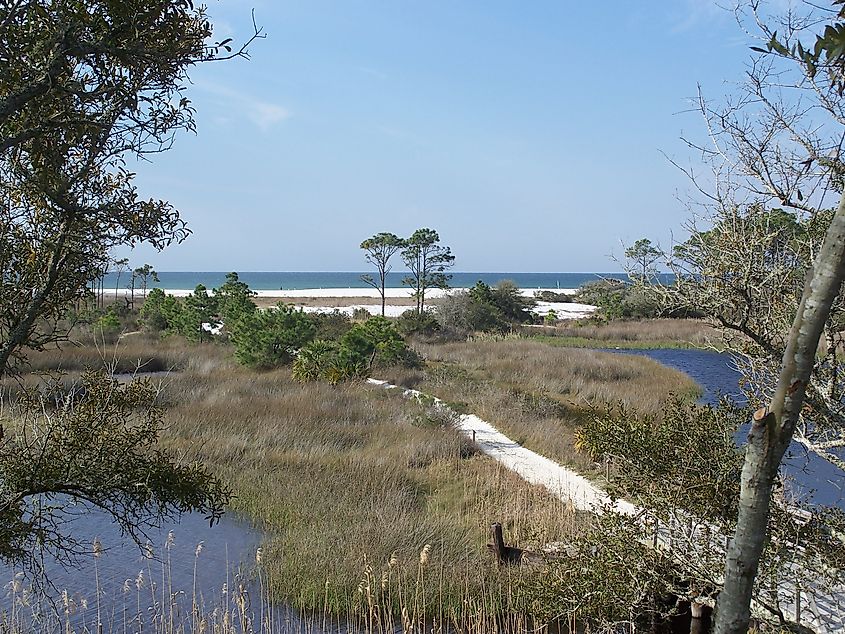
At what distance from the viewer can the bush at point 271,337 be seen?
1977 cm

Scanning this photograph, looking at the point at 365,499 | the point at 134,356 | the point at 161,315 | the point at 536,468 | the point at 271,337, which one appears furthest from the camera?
the point at 161,315

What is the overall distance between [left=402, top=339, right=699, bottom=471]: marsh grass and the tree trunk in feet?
28.6

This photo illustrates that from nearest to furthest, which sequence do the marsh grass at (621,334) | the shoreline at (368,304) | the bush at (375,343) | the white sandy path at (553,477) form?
1. the white sandy path at (553,477)
2. the bush at (375,343)
3. the marsh grass at (621,334)
4. the shoreline at (368,304)

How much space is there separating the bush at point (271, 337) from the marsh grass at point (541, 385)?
3.71 meters

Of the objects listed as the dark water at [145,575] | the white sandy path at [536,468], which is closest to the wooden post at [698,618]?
the white sandy path at [536,468]

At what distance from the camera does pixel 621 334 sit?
123 feet

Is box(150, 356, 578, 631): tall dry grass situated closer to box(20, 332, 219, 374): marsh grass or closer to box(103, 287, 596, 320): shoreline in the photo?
box(20, 332, 219, 374): marsh grass

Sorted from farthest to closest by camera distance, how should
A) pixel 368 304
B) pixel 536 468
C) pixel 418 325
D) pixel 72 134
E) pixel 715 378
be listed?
pixel 368 304 → pixel 418 325 → pixel 715 378 → pixel 536 468 → pixel 72 134

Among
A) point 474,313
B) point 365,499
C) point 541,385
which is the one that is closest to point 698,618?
point 365,499

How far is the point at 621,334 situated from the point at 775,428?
123ft

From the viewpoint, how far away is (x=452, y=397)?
643 inches

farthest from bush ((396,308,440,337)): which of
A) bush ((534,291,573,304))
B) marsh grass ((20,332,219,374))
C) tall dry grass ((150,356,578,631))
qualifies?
bush ((534,291,573,304))

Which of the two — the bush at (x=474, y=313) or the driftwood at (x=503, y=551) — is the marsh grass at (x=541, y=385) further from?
the bush at (x=474, y=313)

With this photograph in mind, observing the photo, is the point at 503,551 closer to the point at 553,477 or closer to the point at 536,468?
the point at 553,477
